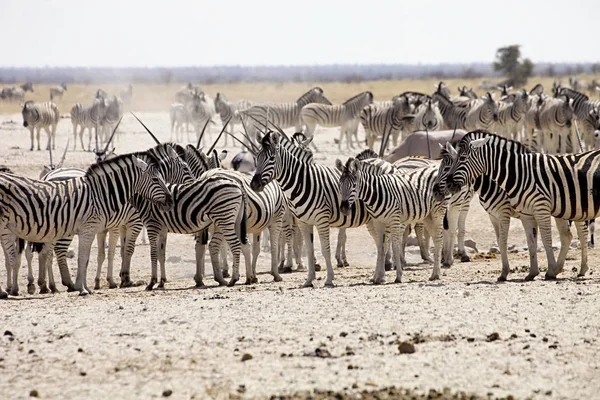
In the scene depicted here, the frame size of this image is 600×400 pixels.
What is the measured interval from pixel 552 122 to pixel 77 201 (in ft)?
64.2

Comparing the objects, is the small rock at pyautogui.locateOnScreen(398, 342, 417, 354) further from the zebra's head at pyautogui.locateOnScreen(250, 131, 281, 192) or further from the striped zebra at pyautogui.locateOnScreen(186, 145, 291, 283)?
the striped zebra at pyautogui.locateOnScreen(186, 145, 291, 283)

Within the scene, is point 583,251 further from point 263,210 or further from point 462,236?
point 263,210

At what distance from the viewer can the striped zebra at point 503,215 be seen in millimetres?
12047

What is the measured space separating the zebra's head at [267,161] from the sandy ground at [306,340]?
121 centimetres

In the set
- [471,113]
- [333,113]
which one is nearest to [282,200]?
[471,113]

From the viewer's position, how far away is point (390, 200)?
12.1 meters

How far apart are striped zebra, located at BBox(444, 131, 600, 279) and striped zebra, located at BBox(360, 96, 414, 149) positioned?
17153 millimetres

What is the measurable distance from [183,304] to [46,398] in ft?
10.9

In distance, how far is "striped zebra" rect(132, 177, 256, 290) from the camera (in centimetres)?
1256

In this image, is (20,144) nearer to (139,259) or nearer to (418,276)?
(139,259)

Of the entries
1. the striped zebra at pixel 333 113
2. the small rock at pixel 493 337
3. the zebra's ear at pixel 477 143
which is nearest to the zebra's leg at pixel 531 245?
the zebra's ear at pixel 477 143

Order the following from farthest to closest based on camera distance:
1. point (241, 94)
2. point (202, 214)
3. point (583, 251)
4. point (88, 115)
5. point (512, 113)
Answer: point (241, 94)
point (88, 115)
point (512, 113)
point (202, 214)
point (583, 251)

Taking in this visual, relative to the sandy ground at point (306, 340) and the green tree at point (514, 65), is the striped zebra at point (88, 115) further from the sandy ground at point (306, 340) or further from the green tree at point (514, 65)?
the green tree at point (514, 65)

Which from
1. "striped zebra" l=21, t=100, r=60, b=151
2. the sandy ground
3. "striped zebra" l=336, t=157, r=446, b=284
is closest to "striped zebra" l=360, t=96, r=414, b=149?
"striped zebra" l=21, t=100, r=60, b=151
